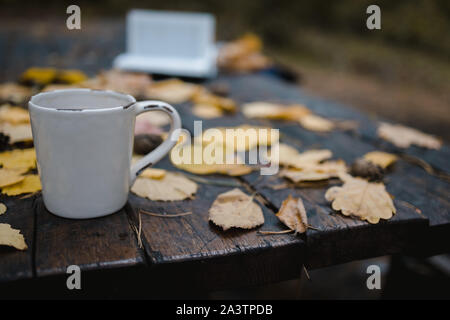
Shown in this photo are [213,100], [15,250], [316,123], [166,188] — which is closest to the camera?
[15,250]

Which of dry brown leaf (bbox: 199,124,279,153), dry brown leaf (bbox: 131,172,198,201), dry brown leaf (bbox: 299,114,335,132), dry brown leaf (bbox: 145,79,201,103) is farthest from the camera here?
dry brown leaf (bbox: 145,79,201,103)

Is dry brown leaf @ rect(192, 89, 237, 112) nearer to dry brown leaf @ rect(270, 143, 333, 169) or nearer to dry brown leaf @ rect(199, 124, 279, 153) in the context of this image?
dry brown leaf @ rect(199, 124, 279, 153)

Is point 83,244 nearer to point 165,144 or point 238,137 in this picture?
point 165,144

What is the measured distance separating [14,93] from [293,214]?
1.05 meters

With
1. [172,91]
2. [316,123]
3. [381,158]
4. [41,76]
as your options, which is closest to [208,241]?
[381,158]

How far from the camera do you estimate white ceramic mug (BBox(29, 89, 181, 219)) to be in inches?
22.8

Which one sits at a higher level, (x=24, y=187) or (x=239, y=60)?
(x=239, y=60)

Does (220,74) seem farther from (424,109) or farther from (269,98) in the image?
(424,109)

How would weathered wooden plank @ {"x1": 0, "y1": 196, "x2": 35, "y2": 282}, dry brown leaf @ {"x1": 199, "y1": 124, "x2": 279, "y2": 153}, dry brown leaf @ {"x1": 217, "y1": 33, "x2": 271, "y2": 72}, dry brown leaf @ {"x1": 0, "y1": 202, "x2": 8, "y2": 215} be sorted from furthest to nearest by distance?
dry brown leaf @ {"x1": 217, "y1": 33, "x2": 271, "y2": 72}, dry brown leaf @ {"x1": 199, "y1": 124, "x2": 279, "y2": 153}, dry brown leaf @ {"x1": 0, "y1": 202, "x2": 8, "y2": 215}, weathered wooden plank @ {"x1": 0, "y1": 196, "x2": 35, "y2": 282}

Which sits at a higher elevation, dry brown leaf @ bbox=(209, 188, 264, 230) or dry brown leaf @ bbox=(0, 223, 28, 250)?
dry brown leaf @ bbox=(0, 223, 28, 250)

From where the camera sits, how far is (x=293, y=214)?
68cm

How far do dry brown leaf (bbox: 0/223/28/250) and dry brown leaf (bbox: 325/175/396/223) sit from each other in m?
0.50

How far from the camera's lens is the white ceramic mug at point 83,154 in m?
0.58

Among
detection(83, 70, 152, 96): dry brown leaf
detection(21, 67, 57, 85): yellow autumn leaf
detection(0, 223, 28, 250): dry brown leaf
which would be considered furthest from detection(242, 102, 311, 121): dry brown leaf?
detection(0, 223, 28, 250): dry brown leaf
